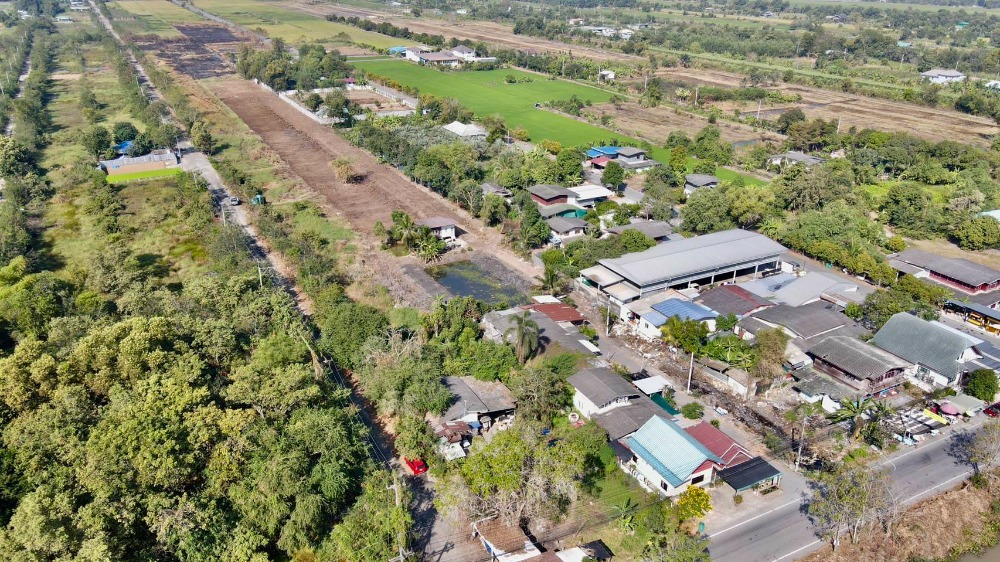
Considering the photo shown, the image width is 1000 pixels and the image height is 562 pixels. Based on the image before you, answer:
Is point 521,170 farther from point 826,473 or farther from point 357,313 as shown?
point 826,473

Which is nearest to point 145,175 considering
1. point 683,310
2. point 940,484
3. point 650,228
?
point 650,228

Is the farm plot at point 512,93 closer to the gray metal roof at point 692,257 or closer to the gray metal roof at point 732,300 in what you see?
the gray metal roof at point 692,257

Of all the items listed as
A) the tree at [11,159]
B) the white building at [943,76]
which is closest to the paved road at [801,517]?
the tree at [11,159]

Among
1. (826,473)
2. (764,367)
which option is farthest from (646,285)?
(826,473)

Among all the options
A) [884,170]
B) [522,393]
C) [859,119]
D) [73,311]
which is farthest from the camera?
[859,119]

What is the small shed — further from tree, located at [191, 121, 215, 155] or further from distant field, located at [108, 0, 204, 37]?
distant field, located at [108, 0, 204, 37]

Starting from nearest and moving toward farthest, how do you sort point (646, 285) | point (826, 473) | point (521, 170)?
1. point (826, 473)
2. point (646, 285)
3. point (521, 170)
